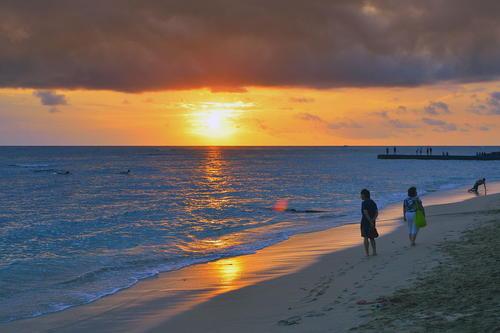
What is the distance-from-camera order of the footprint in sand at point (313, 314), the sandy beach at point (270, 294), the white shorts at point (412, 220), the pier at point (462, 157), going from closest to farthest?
the footprint in sand at point (313, 314) < the sandy beach at point (270, 294) < the white shorts at point (412, 220) < the pier at point (462, 157)

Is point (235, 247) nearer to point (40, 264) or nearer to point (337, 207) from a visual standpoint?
point (40, 264)

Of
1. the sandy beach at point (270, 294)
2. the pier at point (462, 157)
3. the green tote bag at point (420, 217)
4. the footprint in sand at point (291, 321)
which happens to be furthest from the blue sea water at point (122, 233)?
the pier at point (462, 157)

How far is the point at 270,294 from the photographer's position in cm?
1152

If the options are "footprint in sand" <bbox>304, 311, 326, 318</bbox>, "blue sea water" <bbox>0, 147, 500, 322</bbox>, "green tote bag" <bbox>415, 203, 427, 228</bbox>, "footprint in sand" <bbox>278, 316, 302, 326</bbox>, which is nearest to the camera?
"footprint in sand" <bbox>278, 316, 302, 326</bbox>

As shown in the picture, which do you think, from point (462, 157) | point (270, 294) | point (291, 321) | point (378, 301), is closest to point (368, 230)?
point (270, 294)

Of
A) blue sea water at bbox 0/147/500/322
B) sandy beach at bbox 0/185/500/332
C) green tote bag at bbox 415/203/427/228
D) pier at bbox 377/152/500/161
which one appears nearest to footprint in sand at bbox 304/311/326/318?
sandy beach at bbox 0/185/500/332

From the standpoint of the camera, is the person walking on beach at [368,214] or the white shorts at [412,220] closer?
the person walking on beach at [368,214]

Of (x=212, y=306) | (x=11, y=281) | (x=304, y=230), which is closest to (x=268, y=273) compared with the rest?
(x=212, y=306)

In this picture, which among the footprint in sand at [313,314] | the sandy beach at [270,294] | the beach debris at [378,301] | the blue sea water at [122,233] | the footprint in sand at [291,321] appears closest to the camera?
the footprint in sand at [291,321]

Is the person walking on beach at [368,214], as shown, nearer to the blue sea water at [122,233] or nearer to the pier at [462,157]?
the blue sea water at [122,233]

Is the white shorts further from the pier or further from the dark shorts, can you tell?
the pier

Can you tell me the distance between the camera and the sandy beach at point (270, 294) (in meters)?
9.13

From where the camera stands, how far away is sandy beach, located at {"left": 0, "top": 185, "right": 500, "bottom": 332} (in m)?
9.13

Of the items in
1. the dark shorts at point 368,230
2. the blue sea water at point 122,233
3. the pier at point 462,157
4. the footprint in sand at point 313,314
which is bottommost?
the blue sea water at point 122,233
